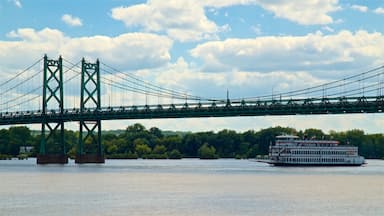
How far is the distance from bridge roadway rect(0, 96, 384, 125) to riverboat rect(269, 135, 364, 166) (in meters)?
16.9

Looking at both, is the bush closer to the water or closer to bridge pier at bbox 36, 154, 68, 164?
bridge pier at bbox 36, 154, 68, 164

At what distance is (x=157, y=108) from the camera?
107688 millimetres

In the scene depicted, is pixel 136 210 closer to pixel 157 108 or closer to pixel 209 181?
pixel 209 181

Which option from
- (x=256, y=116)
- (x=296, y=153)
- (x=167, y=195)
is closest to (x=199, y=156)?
(x=296, y=153)

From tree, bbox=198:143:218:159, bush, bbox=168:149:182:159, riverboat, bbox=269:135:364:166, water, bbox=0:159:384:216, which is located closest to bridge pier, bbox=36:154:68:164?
riverboat, bbox=269:135:364:166

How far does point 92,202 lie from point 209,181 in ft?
75.2

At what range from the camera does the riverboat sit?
11612cm

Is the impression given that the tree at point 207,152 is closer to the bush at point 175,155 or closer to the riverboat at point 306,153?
the bush at point 175,155

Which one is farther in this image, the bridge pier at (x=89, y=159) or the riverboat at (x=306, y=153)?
the bridge pier at (x=89, y=159)

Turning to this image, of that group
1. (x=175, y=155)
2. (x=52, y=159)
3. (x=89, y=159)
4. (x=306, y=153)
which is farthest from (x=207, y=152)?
(x=52, y=159)

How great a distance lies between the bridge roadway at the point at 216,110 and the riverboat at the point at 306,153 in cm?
1686

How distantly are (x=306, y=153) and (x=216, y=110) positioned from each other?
1934 cm

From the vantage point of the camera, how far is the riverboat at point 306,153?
381 feet

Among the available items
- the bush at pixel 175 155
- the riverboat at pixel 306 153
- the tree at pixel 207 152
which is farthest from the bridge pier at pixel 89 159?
the tree at pixel 207 152
